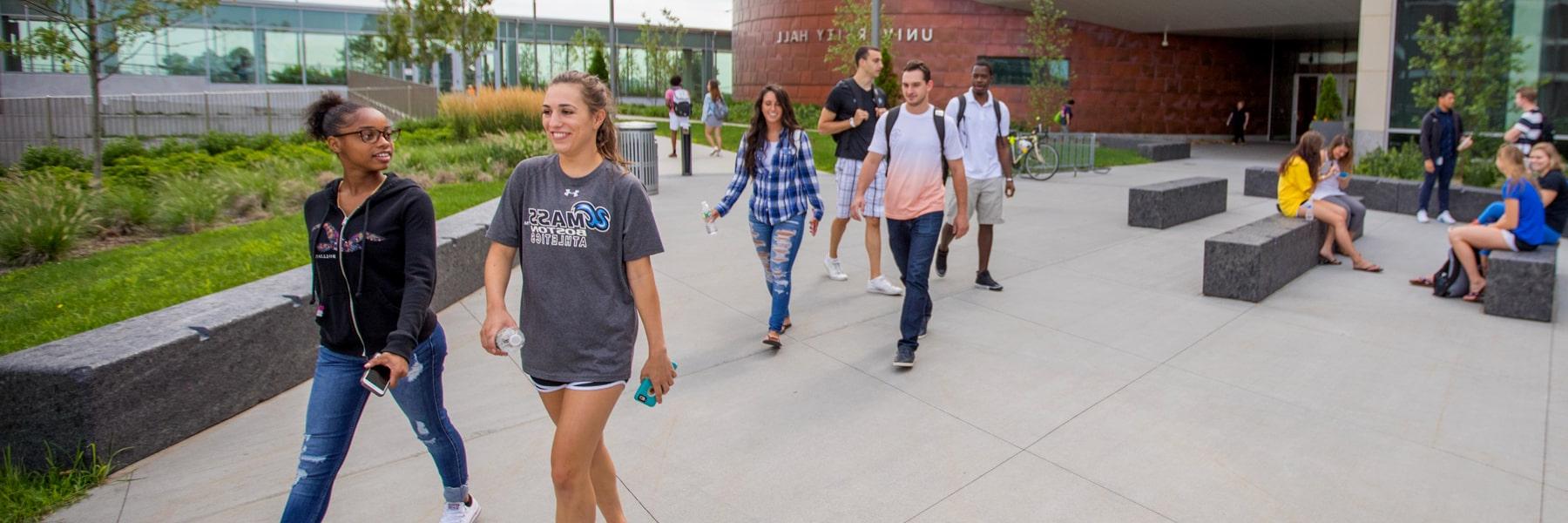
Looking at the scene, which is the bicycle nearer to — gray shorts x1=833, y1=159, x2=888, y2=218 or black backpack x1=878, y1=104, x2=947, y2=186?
gray shorts x1=833, y1=159, x2=888, y2=218

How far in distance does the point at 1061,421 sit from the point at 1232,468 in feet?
2.64

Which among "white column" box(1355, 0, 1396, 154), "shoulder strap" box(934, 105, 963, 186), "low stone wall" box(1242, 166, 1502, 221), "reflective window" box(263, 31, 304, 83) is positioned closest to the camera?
"shoulder strap" box(934, 105, 963, 186)

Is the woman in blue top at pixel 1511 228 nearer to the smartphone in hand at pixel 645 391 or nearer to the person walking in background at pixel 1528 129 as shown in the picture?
the person walking in background at pixel 1528 129

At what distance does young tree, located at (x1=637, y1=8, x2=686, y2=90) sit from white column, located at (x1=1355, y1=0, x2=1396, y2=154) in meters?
32.1

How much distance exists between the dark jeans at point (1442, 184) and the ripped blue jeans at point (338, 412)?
12364 mm

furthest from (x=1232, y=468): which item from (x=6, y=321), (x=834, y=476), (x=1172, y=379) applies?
(x=6, y=321)

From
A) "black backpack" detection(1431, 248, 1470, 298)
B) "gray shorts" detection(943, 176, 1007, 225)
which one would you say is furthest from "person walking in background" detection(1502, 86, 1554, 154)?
"gray shorts" detection(943, 176, 1007, 225)

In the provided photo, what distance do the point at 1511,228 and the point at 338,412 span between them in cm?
794

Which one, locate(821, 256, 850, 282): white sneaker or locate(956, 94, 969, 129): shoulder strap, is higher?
locate(956, 94, 969, 129): shoulder strap

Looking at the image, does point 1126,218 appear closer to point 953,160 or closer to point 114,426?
point 953,160

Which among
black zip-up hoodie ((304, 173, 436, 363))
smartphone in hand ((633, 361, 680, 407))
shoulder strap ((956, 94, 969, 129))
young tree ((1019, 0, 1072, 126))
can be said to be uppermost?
young tree ((1019, 0, 1072, 126))

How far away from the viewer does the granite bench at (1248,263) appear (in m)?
7.37

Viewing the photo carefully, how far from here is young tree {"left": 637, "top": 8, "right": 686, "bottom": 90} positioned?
46.3 m

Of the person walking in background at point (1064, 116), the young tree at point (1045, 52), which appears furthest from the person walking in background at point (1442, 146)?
the person walking in background at point (1064, 116)
